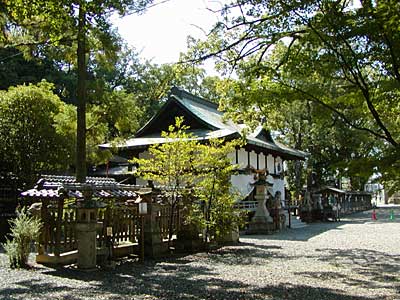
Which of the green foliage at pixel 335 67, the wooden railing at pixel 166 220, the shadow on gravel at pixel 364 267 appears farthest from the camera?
the wooden railing at pixel 166 220

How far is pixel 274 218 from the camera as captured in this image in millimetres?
20609

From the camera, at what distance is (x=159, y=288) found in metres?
7.20

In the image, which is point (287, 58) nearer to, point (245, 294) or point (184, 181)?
point (245, 294)

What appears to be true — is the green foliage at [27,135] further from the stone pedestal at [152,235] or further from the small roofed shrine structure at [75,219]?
the stone pedestal at [152,235]

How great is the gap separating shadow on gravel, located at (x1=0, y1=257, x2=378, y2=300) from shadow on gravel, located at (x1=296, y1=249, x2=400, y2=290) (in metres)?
1.24

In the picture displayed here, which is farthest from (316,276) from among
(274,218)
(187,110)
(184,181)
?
(187,110)

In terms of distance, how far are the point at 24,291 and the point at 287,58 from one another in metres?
5.96

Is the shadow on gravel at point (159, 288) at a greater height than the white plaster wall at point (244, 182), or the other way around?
the white plaster wall at point (244, 182)

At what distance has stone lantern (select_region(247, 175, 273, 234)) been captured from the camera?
18797 millimetres

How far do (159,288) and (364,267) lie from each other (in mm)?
5142

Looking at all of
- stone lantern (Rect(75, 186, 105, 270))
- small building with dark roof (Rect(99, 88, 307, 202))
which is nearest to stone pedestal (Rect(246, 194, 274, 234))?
small building with dark roof (Rect(99, 88, 307, 202))

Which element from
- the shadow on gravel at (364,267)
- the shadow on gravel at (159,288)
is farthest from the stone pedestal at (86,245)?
the shadow on gravel at (364,267)

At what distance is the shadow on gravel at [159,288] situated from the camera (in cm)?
659

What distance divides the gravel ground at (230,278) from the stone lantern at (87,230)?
338 millimetres
